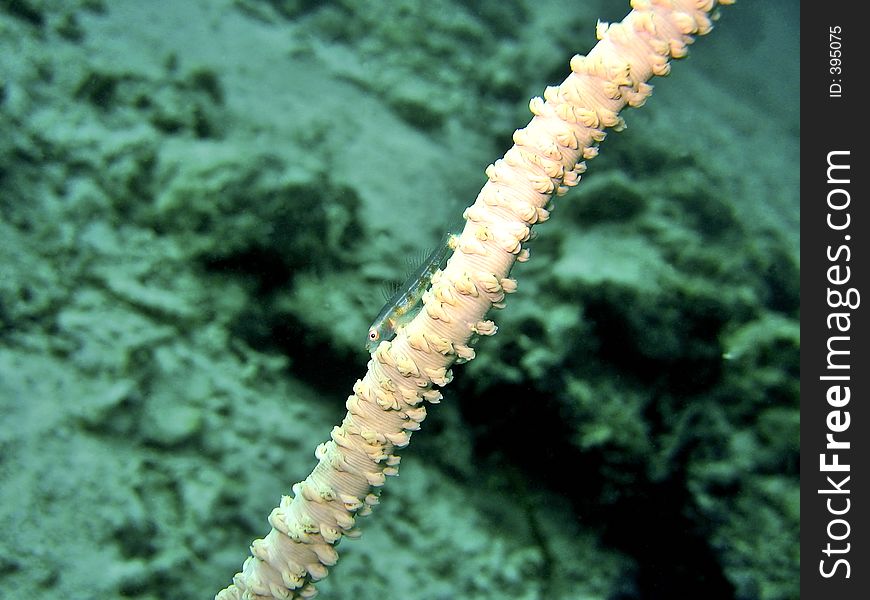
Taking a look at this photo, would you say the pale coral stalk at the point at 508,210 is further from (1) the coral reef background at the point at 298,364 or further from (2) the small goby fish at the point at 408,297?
(1) the coral reef background at the point at 298,364

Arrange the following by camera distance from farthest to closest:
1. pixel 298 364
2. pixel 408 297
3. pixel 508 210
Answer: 1. pixel 298 364
2. pixel 408 297
3. pixel 508 210

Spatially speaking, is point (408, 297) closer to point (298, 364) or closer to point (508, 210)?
point (508, 210)

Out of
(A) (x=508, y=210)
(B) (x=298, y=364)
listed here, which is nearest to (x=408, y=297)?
(A) (x=508, y=210)

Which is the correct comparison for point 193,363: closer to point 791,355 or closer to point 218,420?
point 218,420

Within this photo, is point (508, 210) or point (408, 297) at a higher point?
point (408, 297)

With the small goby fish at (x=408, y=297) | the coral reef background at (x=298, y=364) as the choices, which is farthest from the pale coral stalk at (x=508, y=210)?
the coral reef background at (x=298, y=364)

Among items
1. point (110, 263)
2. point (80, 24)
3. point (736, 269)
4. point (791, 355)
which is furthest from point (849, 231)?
point (80, 24)
